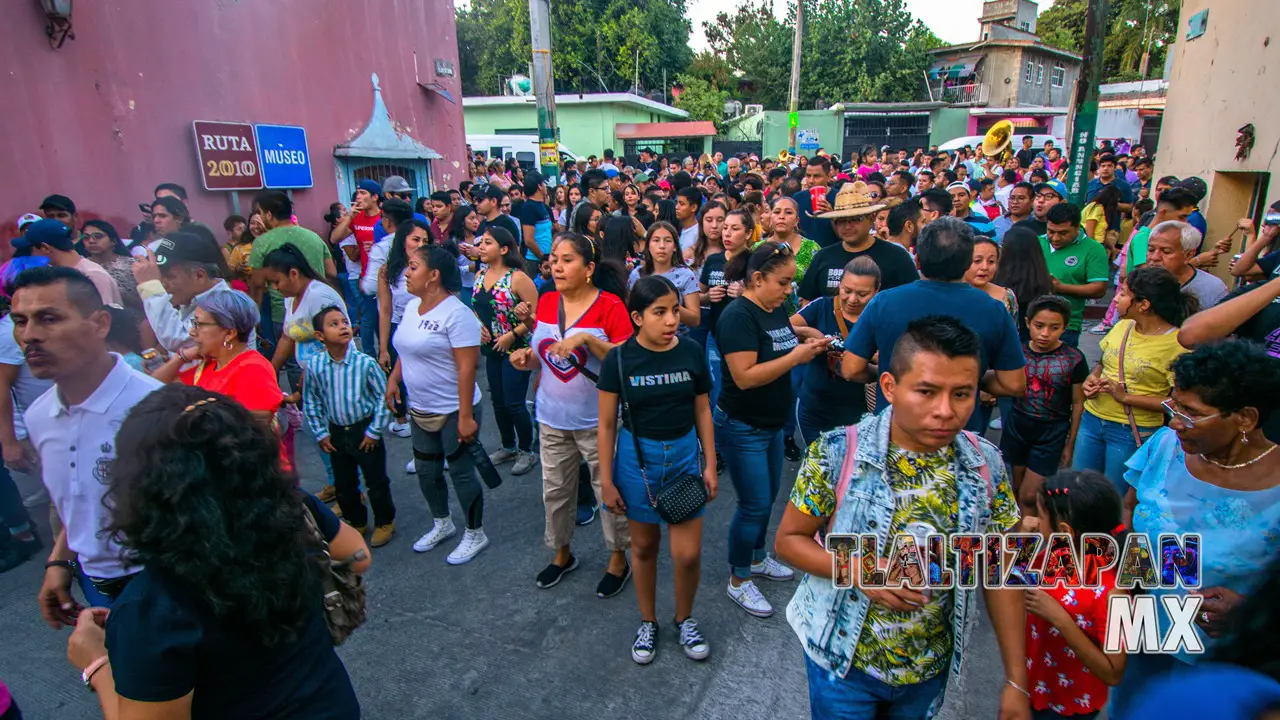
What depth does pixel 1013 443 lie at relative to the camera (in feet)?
12.8

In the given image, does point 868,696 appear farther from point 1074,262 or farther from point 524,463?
point 1074,262

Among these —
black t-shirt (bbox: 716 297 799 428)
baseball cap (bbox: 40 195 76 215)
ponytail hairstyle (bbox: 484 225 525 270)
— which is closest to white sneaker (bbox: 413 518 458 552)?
ponytail hairstyle (bbox: 484 225 525 270)

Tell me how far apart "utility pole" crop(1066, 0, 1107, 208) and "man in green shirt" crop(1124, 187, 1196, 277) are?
3.87 metres

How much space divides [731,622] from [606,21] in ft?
107

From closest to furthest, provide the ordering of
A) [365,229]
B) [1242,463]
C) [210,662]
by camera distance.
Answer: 1. [210,662]
2. [1242,463]
3. [365,229]

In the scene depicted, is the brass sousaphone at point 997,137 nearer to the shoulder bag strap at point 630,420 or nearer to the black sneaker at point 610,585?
the black sneaker at point 610,585

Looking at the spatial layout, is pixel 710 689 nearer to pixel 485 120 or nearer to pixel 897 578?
pixel 897 578

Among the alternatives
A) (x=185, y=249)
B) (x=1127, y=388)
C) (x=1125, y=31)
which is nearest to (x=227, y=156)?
(x=185, y=249)

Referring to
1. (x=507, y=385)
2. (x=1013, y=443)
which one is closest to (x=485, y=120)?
(x=507, y=385)

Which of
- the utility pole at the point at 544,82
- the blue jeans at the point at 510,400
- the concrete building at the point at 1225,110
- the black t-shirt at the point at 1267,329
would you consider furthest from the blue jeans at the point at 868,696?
the utility pole at the point at 544,82

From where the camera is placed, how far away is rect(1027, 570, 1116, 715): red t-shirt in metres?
2.02

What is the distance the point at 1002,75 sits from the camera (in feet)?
121

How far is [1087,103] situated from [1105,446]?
7093 mm

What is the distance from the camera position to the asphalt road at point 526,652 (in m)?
2.99
